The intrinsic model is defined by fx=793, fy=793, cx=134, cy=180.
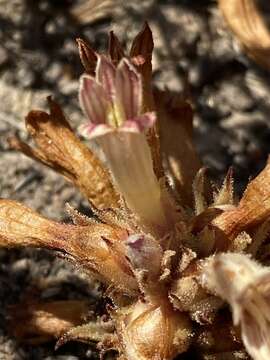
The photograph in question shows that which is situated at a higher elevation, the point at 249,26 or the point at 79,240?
the point at 249,26

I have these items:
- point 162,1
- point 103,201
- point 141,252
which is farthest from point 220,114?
point 141,252

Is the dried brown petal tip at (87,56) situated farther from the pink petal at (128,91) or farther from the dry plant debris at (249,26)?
the dry plant debris at (249,26)

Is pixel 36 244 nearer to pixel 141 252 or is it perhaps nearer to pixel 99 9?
pixel 141 252

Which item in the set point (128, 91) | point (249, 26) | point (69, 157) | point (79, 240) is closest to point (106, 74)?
point (128, 91)

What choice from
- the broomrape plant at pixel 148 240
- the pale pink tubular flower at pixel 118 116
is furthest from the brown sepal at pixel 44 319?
the pale pink tubular flower at pixel 118 116

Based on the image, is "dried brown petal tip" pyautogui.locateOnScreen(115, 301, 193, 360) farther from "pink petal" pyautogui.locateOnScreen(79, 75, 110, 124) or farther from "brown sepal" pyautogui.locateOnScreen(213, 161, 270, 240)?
"pink petal" pyautogui.locateOnScreen(79, 75, 110, 124)

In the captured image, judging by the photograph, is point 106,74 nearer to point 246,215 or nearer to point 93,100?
point 93,100

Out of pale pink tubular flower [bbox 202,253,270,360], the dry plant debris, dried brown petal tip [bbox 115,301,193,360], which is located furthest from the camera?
the dry plant debris

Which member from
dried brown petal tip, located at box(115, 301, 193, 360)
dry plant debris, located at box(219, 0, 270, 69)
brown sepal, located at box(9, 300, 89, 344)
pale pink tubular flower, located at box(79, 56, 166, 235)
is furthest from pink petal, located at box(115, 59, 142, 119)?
dry plant debris, located at box(219, 0, 270, 69)
